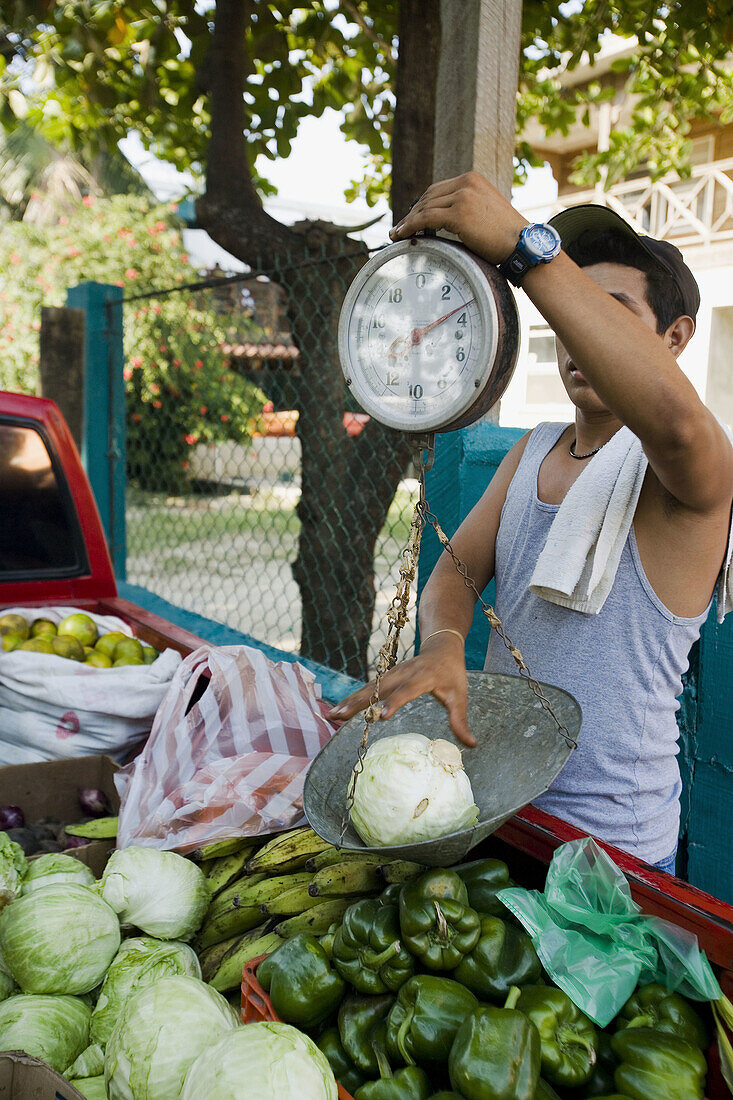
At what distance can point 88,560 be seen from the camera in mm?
3273

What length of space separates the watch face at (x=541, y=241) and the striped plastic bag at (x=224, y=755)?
1268 millimetres

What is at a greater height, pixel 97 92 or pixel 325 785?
pixel 97 92

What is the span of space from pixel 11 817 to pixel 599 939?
166 cm

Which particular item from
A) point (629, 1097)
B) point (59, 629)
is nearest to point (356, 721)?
point (629, 1097)

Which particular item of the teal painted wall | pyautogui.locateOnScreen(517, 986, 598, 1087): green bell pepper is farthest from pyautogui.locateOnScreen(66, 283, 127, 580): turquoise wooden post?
pyautogui.locateOnScreen(517, 986, 598, 1087): green bell pepper

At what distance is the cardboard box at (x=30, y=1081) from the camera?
3.45ft

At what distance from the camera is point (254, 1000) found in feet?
4.11

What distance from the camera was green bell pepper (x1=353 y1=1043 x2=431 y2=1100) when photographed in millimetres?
1016

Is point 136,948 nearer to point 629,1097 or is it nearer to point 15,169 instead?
point 629,1097

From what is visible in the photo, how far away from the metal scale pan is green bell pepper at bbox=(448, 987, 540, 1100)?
0.75 feet

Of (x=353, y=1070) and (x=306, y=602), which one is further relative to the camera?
(x=306, y=602)

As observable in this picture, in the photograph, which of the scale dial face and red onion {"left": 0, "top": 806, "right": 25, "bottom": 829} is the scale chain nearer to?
the scale dial face

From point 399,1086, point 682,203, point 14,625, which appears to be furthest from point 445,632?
point 682,203

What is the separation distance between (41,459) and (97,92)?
8.39ft
